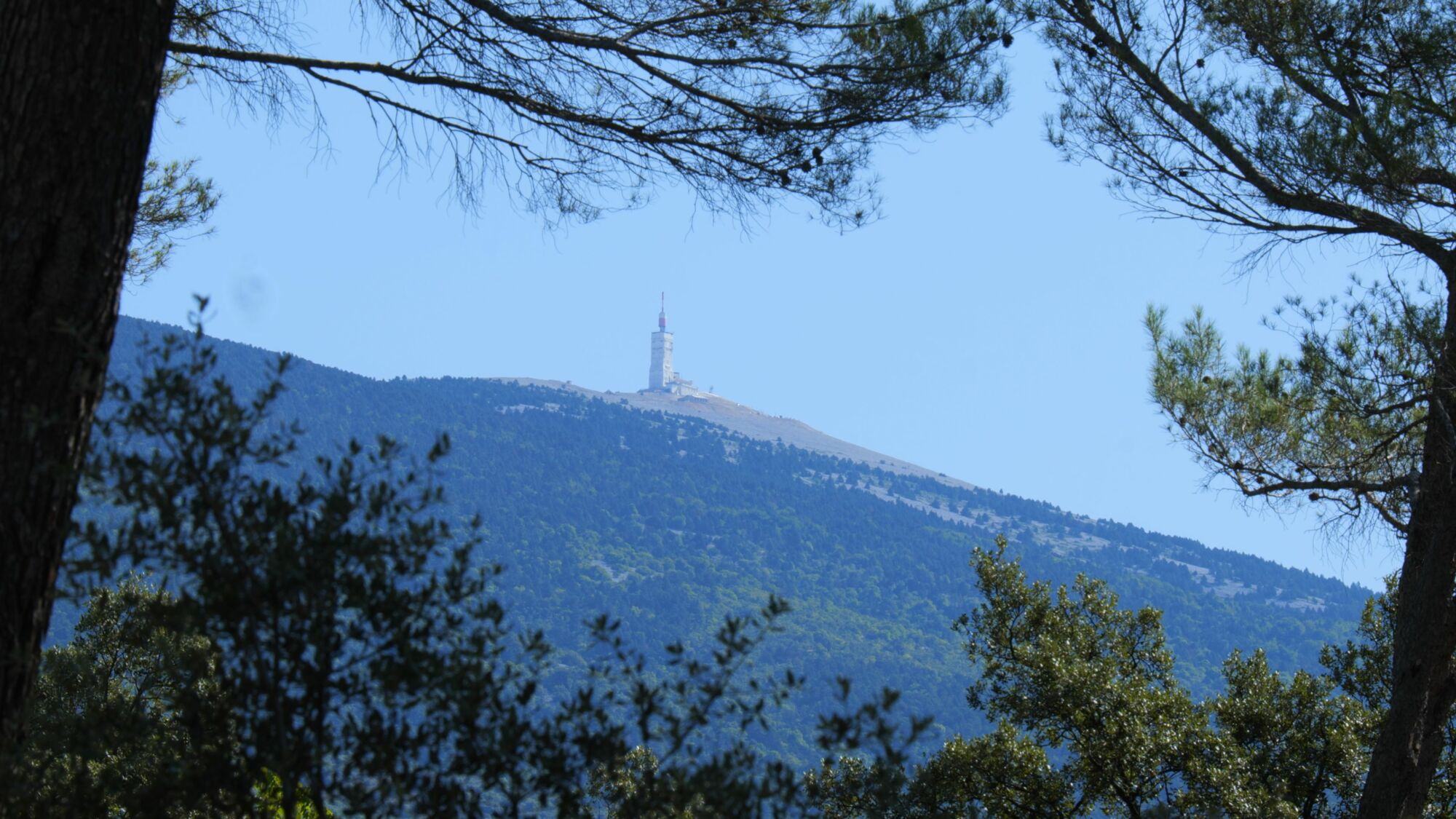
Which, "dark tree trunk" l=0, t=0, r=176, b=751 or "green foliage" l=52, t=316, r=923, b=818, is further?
"dark tree trunk" l=0, t=0, r=176, b=751

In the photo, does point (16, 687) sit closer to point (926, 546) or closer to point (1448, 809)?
point (1448, 809)

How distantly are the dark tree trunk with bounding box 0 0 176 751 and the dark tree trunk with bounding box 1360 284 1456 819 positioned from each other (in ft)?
17.9

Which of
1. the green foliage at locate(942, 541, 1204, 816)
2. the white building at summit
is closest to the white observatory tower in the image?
the white building at summit

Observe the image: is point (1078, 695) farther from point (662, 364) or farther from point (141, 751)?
point (662, 364)

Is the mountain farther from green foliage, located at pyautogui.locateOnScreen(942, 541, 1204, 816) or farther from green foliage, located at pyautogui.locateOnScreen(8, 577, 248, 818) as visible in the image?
green foliage, located at pyautogui.locateOnScreen(8, 577, 248, 818)

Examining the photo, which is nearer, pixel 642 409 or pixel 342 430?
pixel 342 430

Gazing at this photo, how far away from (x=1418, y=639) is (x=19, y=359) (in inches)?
226

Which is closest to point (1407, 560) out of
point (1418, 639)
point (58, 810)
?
point (1418, 639)

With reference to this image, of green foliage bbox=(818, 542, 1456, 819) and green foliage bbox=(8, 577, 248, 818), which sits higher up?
green foliage bbox=(8, 577, 248, 818)

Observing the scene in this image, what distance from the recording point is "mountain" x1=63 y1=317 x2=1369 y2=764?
3265 inches

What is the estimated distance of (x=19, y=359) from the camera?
6.66ft

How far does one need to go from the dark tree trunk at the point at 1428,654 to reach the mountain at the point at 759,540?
58.9 meters

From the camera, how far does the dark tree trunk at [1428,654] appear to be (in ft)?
19.1

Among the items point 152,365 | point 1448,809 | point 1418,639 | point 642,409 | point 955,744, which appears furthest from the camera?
point 642,409
